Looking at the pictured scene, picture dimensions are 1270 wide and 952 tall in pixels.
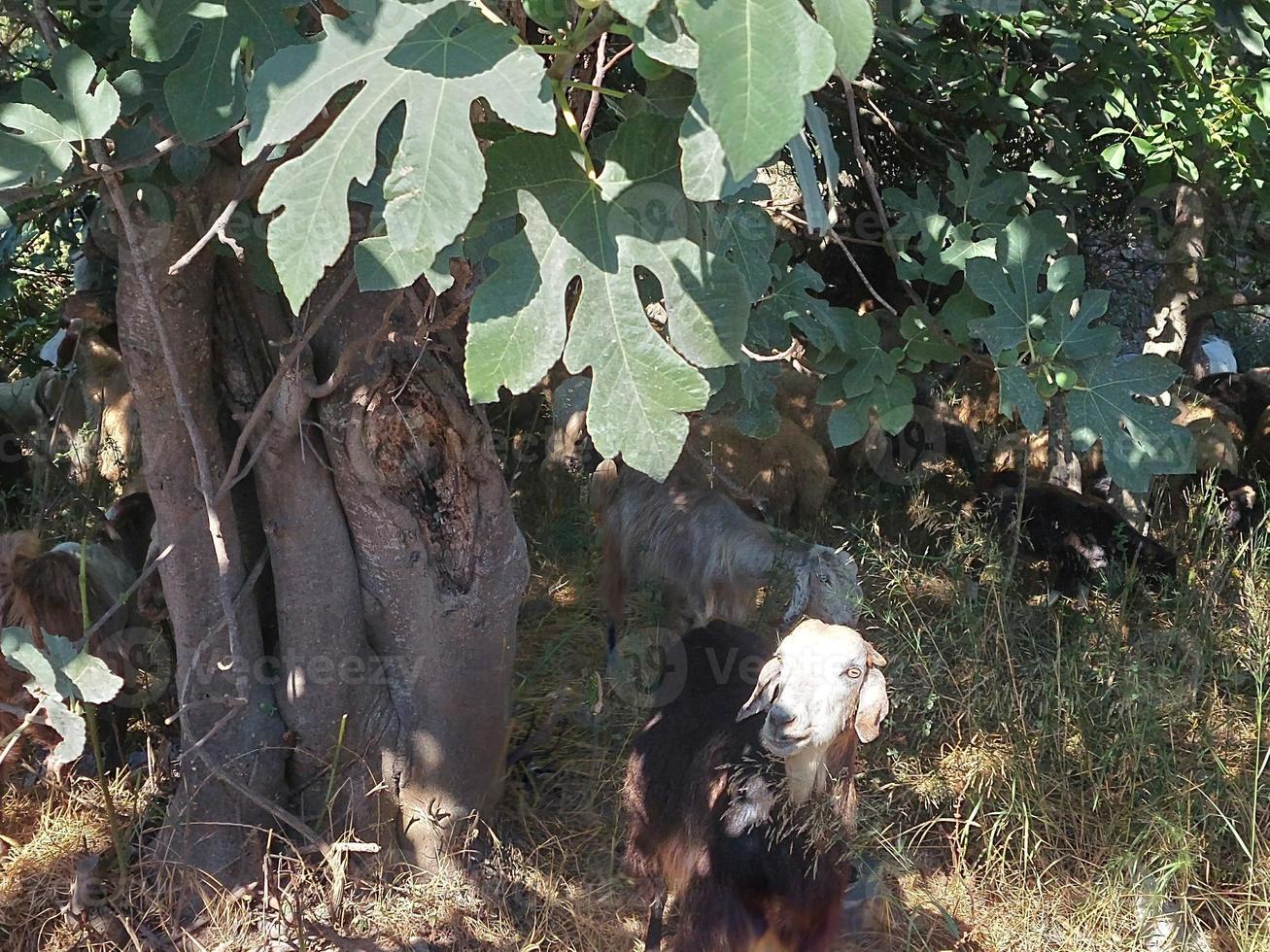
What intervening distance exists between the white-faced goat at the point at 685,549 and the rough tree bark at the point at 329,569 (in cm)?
149

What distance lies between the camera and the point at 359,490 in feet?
10.00

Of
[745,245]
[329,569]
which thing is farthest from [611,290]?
[329,569]

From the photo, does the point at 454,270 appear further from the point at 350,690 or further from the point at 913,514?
the point at 913,514

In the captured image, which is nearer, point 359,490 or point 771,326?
point 771,326

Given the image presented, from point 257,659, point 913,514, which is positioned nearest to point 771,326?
point 257,659

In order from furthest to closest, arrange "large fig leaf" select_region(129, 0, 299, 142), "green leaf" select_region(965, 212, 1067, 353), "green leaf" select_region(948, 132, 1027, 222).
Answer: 1. "green leaf" select_region(948, 132, 1027, 222)
2. "green leaf" select_region(965, 212, 1067, 353)
3. "large fig leaf" select_region(129, 0, 299, 142)

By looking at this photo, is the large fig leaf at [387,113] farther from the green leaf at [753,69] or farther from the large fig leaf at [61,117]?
the large fig leaf at [61,117]

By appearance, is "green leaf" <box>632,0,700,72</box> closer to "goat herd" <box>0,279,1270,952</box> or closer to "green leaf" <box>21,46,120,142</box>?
"green leaf" <box>21,46,120,142</box>

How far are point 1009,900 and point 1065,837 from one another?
0.96 ft

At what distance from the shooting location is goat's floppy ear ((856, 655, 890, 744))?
2764 millimetres

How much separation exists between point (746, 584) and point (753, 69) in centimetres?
391

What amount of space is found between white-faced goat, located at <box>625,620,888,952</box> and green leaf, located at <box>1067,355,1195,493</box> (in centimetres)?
84

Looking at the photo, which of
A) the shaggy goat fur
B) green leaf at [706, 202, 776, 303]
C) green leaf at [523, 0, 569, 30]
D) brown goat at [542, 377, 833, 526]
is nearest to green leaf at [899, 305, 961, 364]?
green leaf at [706, 202, 776, 303]

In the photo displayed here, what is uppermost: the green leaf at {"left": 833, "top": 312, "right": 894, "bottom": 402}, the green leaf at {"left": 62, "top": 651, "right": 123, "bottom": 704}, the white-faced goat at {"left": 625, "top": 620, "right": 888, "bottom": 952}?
the green leaf at {"left": 833, "top": 312, "right": 894, "bottom": 402}
